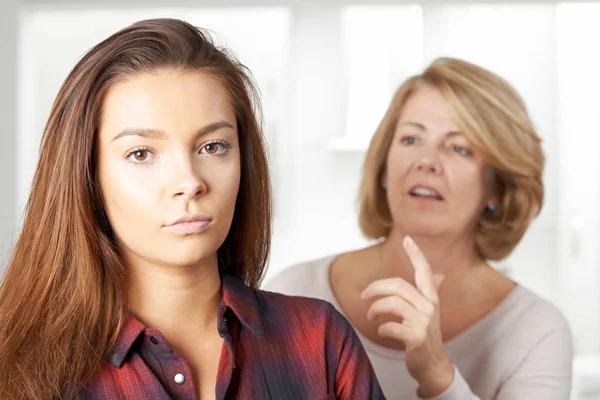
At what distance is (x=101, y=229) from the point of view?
1.58 m

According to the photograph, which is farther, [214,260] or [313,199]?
[313,199]

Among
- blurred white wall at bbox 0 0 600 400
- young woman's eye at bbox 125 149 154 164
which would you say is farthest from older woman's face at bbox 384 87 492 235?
young woman's eye at bbox 125 149 154 164

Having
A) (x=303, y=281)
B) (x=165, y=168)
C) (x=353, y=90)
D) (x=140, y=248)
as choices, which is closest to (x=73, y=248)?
(x=140, y=248)

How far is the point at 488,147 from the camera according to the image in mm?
2512

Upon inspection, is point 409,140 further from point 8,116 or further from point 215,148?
point 8,116

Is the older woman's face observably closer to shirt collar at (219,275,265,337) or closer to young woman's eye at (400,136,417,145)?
young woman's eye at (400,136,417,145)

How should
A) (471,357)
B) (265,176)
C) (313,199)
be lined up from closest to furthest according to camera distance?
1. (265,176)
2. (471,357)
3. (313,199)

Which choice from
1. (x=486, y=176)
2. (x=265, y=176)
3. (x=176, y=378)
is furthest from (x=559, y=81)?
(x=176, y=378)

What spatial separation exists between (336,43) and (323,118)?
238mm

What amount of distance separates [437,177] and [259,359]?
1.09 meters

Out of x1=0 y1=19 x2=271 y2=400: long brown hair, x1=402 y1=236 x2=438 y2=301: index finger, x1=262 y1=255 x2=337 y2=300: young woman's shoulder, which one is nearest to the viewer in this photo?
x1=0 y1=19 x2=271 y2=400: long brown hair

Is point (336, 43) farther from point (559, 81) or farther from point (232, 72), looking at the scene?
point (232, 72)

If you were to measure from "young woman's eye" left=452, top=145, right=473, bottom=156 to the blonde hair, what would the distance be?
0.08 ft

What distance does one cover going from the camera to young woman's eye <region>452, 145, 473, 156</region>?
255 cm
